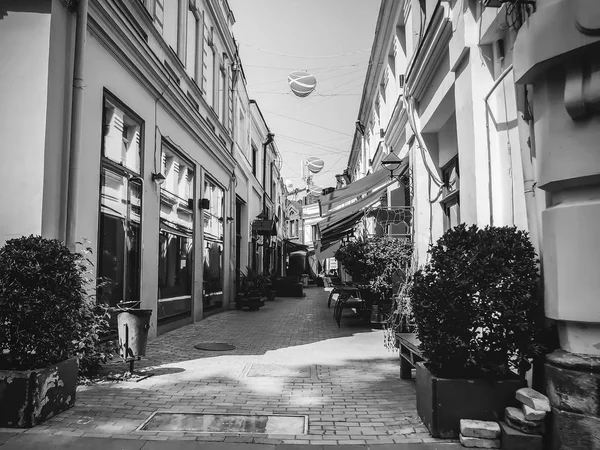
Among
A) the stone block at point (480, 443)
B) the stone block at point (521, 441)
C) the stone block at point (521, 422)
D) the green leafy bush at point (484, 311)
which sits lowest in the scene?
the stone block at point (480, 443)

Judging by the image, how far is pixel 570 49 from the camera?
11.3ft

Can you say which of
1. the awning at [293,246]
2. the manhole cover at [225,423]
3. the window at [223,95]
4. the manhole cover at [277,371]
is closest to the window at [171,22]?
the window at [223,95]

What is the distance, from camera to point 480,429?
3594mm

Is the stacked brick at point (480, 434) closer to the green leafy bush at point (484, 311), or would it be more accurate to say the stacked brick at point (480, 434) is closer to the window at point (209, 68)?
the green leafy bush at point (484, 311)

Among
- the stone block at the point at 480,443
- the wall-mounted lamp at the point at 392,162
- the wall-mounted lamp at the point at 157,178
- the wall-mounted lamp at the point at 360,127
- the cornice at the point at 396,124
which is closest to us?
the stone block at the point at 480,443

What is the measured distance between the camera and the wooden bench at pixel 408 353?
5.10 metres

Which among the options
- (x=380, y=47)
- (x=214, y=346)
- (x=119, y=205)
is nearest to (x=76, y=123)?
(x=119, y=205)

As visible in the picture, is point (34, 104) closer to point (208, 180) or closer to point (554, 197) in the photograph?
point (554, 197)

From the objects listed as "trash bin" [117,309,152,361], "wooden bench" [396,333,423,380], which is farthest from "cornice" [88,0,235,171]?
"wooden bench" [396,333,423,380]

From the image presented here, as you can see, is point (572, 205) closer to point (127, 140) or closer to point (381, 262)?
point (381, 262)

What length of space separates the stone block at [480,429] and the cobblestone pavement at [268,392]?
0.28 m

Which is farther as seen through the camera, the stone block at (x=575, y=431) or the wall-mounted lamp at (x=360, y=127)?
the wall-mounted lamp at (x=360, y=127)

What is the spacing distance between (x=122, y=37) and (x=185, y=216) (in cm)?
476

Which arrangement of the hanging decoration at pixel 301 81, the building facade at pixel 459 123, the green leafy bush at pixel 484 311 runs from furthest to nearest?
the hanging decoration at pixel 301 81 < the building facade at pixel 459 123 < the green leafy bush at pixel 484 311
